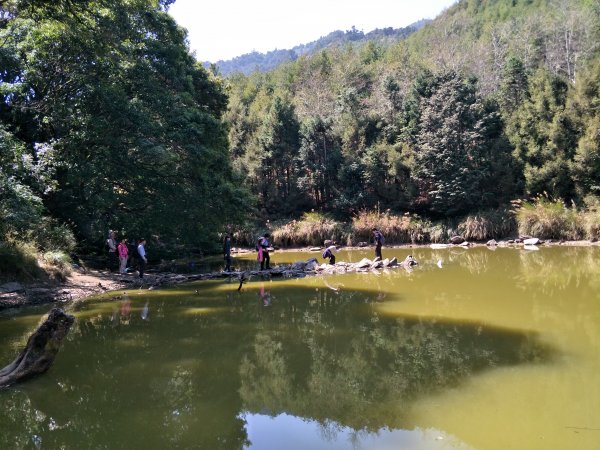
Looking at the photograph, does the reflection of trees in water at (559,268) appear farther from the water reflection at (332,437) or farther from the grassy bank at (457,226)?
the water reflection at (332,437)

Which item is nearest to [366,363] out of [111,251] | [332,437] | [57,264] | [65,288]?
[332,437]

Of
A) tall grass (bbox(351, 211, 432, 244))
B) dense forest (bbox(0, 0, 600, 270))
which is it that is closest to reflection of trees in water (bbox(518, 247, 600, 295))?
dense forest (bbox(0, 0, 600, 270))

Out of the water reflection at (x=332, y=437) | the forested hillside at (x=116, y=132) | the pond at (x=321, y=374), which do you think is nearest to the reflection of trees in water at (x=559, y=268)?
the pond at (x=321, y=374)

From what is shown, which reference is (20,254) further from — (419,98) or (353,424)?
(419,98)

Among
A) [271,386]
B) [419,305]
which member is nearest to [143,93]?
[419,305]

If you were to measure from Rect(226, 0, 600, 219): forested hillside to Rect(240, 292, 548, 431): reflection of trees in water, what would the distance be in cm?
2098

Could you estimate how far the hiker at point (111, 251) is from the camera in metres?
18.0

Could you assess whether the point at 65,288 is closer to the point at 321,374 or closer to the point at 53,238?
the point at 53,238

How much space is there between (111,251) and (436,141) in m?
19.7

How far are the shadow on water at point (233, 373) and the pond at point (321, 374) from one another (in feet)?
0.08

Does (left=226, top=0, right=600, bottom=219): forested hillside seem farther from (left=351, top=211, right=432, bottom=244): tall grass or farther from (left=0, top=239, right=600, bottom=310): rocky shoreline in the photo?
(left=0, top=239, right=600, bottom=310): rocky shoreline

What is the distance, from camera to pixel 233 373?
22.9ft

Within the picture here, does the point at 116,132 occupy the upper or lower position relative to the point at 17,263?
upper

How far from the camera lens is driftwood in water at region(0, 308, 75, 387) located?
6.60 m
